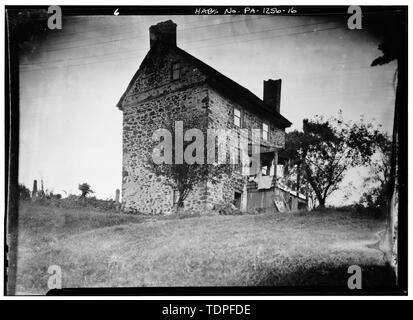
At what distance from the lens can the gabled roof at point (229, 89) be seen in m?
9.71

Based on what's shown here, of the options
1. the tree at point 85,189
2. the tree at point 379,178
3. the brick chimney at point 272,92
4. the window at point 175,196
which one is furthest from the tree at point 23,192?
the tree at point 379,178

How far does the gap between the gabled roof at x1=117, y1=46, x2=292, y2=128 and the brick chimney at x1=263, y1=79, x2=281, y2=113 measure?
0.38 ft

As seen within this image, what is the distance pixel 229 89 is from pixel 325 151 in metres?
2.08

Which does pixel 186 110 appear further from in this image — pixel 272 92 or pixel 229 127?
pixel 272 92

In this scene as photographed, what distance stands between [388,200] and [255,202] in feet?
7.64

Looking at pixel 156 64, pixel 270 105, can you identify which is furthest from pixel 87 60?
pixel 270 105

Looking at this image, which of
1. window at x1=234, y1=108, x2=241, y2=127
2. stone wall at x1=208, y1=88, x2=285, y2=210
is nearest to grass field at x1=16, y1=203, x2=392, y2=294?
stone wall at x1=208, y1=88, x2=285, y2=210

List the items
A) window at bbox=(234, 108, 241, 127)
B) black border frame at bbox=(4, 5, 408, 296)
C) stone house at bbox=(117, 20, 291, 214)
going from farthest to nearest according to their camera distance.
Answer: window at bbox=(234, 108, 241, 127) < stone house at bbox=(117, 20, 291, 214) < black border frame at bbox=(4, 5, 408, 296)

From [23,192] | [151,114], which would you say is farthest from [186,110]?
[23,192]

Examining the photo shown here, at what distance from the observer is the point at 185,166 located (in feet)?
31.6

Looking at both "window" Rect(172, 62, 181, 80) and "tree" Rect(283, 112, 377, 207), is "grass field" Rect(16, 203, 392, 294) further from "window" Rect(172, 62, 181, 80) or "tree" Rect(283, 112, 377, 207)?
"window" Rect(172, 62, 181, 80)

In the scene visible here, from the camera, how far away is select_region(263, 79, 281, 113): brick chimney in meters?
9.59

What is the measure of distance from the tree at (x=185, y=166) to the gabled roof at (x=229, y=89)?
0.64 m
